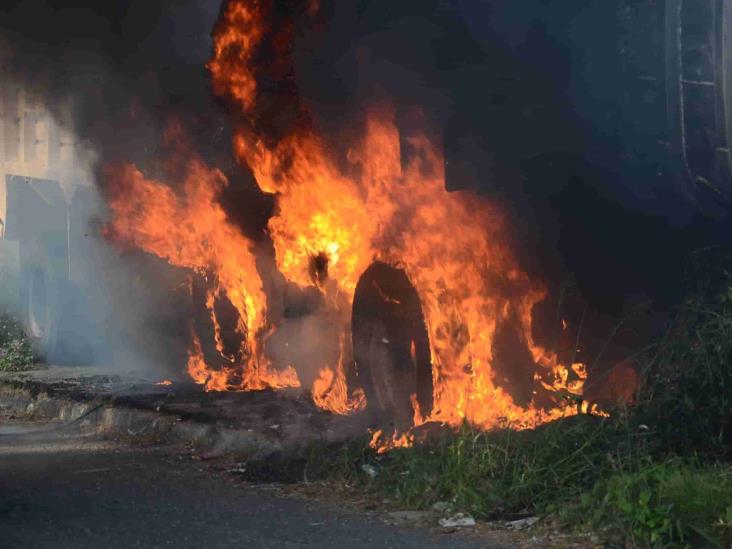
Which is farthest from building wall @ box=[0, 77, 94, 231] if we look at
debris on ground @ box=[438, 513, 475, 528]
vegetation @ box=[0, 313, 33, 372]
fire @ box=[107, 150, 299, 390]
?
debris on ground @ box=[438, 513, 475, 528]

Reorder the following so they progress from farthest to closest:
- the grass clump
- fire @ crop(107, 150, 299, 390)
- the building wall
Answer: the building wall, fire @ crop(107, 150, 299, 390), the grass clump

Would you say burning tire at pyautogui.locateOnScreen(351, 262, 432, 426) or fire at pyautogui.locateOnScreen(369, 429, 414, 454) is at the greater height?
burning tire at pyautogui.locateOnScreen(351, 262, 432, 426)

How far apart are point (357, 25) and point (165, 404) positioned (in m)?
3.62

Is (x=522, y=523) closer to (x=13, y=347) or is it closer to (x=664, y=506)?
(x=664, y=506)

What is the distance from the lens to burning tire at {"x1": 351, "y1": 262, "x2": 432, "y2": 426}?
833 centimetres

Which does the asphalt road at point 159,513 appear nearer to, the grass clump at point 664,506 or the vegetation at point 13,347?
the grass clump at point 664,506

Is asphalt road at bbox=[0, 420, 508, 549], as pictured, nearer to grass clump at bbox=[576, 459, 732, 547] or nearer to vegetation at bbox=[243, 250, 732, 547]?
vegetation at bbox=[243, 250, 732, 547]

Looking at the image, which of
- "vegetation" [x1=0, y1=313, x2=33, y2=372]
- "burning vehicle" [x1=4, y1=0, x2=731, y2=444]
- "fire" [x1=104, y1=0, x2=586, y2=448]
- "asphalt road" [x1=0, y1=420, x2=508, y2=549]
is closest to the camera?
"asphalt road" [x1=0, y1=420, x2=508, y2=549]

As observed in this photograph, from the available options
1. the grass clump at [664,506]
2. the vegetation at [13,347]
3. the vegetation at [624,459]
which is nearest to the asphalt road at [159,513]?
the vegetation at [624,459]

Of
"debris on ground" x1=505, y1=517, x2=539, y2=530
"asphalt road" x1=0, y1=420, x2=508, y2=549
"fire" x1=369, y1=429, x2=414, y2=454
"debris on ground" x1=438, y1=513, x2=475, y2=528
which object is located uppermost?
"fire" x1=369, y1=429, x2=414, y2=454

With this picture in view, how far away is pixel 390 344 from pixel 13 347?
26.8 ft

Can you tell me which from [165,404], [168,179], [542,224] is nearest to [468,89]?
[542,224]

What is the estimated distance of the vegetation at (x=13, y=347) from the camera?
48.3 feet

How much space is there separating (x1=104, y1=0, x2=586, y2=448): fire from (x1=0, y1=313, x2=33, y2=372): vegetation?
4.12m
